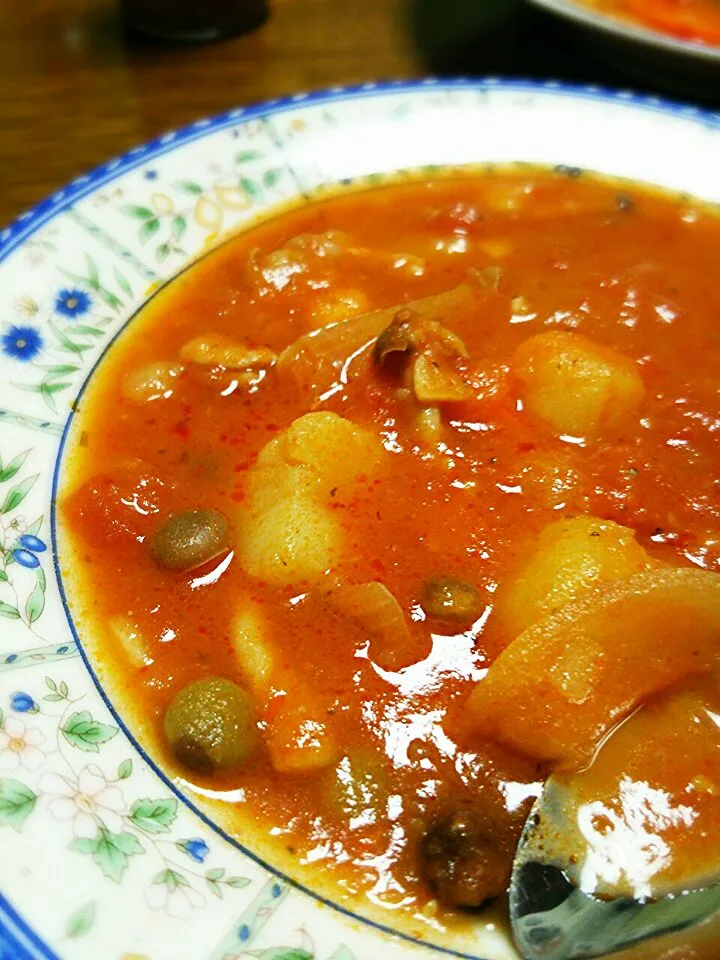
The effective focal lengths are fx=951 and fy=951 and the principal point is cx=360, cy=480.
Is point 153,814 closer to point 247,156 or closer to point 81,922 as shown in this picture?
point 81,922

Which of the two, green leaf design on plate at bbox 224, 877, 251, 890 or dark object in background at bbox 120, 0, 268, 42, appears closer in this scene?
green leaf design on plate at bbox 224, 877, 251, 890

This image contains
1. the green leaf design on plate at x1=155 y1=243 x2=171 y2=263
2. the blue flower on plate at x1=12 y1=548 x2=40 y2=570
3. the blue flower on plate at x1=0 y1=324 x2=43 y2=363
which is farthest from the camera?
the green leaf design on plate at x1=155 y1=243 x2=171 y2=263

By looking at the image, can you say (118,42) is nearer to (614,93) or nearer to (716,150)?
(614,93)

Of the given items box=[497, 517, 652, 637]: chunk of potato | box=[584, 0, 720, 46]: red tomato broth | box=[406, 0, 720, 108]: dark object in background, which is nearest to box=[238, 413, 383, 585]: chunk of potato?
box=[497, 517, 652, 637]: chunk of potato

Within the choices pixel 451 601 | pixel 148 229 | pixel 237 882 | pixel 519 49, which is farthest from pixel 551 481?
pixel 519 49

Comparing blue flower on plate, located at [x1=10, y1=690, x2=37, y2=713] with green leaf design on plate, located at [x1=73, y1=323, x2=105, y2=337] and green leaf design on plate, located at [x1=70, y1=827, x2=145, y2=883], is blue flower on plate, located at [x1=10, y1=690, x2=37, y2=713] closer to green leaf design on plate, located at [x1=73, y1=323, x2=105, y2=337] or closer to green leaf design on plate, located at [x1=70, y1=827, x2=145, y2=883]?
green leaf design on plate, located at [x1=70, y1=827, x2=145, y2=883]

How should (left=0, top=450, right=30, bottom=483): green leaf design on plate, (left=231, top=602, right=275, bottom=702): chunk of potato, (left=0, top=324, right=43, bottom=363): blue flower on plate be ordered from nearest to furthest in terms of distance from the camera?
(left=231, top=602, right=275, bottom=702): chunk of potato
(left=0, top=450, right=30, bottom=483): green leaf design on plate
(left=0, top=324, right=43, bottom=363): blue flower on plate

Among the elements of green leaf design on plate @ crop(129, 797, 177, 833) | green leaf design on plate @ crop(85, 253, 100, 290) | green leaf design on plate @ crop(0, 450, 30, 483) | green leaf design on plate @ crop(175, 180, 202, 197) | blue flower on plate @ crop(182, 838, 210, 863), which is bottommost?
blue flower on plate @ crop(182, 838, 210, 863)
